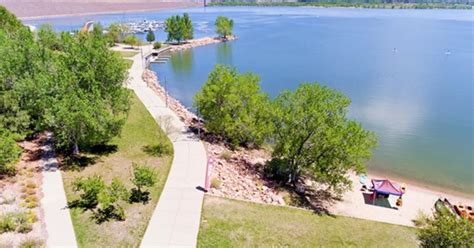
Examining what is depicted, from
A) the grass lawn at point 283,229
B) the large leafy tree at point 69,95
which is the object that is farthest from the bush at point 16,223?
the grass lawn at point 283,229

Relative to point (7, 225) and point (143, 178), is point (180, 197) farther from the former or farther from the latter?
point (7, 225)

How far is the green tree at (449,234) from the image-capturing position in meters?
15.4

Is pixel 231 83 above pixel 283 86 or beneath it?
above

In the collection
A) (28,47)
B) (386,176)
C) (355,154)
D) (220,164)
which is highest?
(28,47)

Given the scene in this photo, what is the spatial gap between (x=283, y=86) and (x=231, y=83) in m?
28.2

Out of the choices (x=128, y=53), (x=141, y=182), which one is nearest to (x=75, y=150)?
(x=141, y=182)

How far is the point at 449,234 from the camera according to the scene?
15.7 m

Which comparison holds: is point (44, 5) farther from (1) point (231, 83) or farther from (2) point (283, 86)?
(1) point (231, 83)

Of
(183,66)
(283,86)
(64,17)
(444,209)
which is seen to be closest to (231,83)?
(444,209)

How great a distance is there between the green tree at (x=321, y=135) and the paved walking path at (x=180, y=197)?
21.5 feet

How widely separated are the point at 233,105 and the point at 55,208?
15736 mm

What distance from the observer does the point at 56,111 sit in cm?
2423

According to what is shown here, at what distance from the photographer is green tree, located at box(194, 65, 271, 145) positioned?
3083cm

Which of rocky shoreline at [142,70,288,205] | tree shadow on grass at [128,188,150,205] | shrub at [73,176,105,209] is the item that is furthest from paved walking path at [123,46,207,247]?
shrub at [73,176,105,209]
